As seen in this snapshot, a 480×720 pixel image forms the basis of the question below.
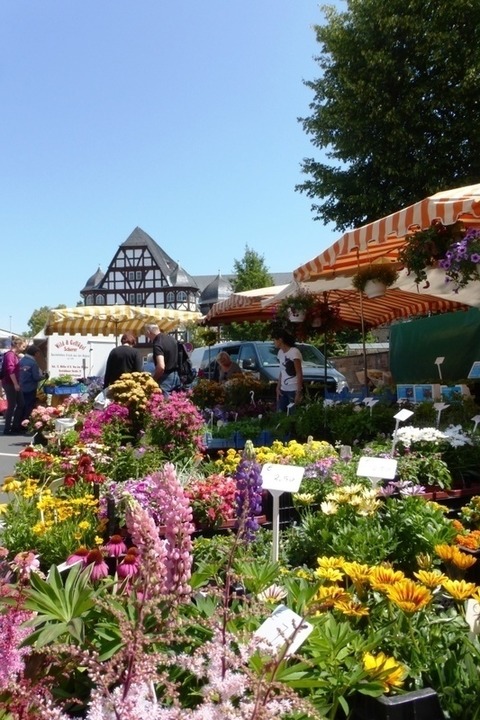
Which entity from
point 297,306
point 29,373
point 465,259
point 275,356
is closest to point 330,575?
point 465,259

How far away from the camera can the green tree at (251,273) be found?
31.3 meters

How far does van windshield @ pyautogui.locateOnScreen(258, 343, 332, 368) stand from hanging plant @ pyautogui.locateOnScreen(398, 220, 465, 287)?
6.48 meters

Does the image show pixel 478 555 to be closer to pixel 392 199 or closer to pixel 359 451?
pixel 359 451

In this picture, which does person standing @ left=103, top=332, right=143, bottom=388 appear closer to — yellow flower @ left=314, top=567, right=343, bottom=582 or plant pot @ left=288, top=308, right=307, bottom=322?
plant pot @ left=288, top=308, right=307, bottom=322

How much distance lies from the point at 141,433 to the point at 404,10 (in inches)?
435

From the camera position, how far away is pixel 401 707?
1.39 metres

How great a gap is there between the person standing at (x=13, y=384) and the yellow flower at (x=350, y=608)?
35.3 feet

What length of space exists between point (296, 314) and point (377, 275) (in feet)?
3.94

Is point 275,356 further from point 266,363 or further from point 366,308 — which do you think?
point 366,308

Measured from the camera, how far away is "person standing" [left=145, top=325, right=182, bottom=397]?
24.5ft

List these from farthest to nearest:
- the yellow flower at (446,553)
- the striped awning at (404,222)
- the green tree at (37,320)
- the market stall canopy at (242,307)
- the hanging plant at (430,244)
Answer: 1. the green tree at (37,320)
2. the market stall canopy at (242,307)
3. the hanging plant at (430,244)
4. the striped awning at (404,222)
5. the yellow flower at (446,553)

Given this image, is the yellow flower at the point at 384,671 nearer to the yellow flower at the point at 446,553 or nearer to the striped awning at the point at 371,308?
the yellow flower at the point at 446,553

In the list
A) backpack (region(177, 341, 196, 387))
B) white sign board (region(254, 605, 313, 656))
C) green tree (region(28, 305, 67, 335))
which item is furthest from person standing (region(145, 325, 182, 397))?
green tree (region(28, 305, 67, 335))

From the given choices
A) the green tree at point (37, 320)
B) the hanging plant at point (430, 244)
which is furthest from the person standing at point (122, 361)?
the green tree at point (37, 320)
